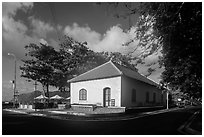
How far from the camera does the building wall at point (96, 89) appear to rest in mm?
23297

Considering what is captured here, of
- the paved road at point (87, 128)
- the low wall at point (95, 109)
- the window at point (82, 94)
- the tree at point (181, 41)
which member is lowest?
the low wall at point (95, 109)

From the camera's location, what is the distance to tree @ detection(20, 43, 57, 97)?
36.9 m

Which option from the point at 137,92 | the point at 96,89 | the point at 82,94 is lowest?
the point at 82,94

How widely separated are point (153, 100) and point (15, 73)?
19416mm

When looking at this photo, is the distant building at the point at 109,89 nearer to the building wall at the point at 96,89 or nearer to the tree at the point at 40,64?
the building wall at the point at 96,89

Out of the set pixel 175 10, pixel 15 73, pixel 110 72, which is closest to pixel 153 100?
pixel 110 72

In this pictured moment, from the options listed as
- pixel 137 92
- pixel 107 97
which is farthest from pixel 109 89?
pixel 137 92

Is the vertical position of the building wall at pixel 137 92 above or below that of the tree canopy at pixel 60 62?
below

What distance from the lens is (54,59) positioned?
3894cm

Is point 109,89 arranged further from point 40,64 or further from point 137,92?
point 40,64

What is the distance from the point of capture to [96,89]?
24969 mm

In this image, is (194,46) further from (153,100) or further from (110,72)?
(153,100)

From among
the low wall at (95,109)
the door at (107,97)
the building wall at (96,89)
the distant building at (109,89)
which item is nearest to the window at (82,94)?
the distant building at (109,89)

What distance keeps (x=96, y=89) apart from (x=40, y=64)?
16098 millimetres
